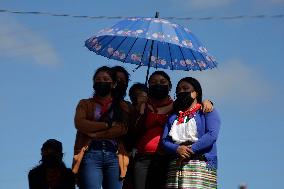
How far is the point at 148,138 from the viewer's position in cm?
795

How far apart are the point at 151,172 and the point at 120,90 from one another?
1.09 metres

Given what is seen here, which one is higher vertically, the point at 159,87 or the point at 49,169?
the point at 159,87

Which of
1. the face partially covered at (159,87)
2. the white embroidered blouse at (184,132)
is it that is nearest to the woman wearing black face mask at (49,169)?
the face partially covered at (159,87)

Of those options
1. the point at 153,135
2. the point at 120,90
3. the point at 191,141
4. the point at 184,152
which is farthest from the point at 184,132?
the point at 120,90

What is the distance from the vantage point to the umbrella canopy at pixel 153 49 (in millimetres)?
8398

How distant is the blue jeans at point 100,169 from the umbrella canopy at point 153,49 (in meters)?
1.51

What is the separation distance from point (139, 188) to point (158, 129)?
72 cm

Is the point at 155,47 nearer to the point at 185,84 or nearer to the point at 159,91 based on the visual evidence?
the point at 159,91

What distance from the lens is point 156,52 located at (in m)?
9.30

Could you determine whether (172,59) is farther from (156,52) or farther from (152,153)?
(152,153)

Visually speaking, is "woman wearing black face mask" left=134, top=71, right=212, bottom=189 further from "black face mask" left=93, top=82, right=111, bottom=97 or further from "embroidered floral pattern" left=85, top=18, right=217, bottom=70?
"embroidered floral pattern" left=85, top=18, right=217, bottom=70

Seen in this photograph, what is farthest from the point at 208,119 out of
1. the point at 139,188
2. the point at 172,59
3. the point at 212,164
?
the point at 172,59

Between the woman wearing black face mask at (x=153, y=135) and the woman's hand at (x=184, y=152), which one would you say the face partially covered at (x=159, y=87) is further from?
the woman's hand at (x=184, y=152)

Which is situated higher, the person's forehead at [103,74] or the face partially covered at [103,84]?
the person's forehead at [103,74]
